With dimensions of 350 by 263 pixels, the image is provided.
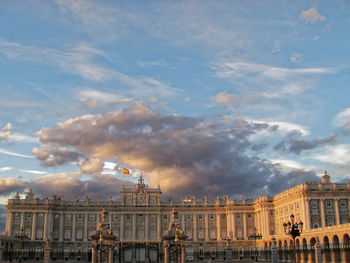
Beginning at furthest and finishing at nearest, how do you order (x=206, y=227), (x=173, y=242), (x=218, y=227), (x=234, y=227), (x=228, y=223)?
(x=206, y=227) < (x=218, y=227) < (x=228, y=223) < (x=234, y=227) < (x=173, y=242)

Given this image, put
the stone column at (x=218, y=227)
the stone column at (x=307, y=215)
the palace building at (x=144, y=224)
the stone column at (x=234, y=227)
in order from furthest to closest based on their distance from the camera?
the stone column at (x=218, y=227)
the stone column at (x=234, y=227)
the palace building at (x=144, y=224)
the stone column at (x=307, y=215)

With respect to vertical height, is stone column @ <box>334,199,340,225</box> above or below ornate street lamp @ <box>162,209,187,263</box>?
above

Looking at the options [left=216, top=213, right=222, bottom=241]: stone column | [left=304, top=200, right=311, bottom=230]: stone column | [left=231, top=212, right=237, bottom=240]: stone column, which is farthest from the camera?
[left=216, top=213, right=222, bottom=241]: stone column

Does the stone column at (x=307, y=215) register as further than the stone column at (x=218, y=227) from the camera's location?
No

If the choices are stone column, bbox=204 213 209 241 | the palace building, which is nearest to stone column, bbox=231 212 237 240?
the palace building

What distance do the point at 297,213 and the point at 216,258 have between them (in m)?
26.5

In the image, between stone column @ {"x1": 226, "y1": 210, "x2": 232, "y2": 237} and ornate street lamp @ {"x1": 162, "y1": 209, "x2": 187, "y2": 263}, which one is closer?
ornate street lamp @ {"x1": 162, "y1": 209, "x2": 187, "y2": 263}

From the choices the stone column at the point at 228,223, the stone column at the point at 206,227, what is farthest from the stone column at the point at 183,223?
the stone column at the point at 228,223

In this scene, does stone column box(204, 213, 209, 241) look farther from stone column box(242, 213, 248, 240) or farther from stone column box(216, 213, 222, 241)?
stone column box(242, 213, 248, 240)

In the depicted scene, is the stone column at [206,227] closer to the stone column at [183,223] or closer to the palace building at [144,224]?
the palace building at [144,224]

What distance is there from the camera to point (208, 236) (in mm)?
107750

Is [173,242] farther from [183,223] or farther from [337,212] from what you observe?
[183,223]

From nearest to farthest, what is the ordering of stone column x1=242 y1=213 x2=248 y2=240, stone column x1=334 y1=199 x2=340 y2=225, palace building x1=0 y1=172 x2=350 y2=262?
stone column x1=334 y1=199 x2=340 y2=225 → palace building x1=0 y1=172 x2=350 y2=262 → stone column x1=242 y1=213 x2=248 y2=240

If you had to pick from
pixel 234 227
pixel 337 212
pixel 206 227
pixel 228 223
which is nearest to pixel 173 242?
pixel 337 212
